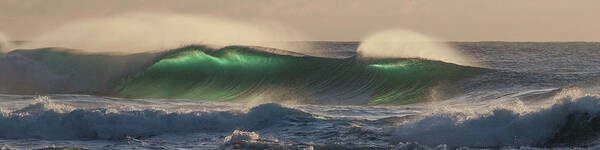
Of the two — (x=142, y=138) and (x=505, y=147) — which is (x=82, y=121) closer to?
(x=142, y=138)

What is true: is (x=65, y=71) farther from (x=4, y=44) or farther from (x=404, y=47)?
(x=404, y=47)

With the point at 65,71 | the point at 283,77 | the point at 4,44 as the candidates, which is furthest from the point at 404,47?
the point at 4,44

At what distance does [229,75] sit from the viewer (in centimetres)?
1959

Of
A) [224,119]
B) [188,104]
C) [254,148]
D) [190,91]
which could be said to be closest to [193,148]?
[254,148]

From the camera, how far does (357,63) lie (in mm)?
19375

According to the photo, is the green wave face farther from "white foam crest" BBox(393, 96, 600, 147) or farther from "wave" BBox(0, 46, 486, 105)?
"white foam crest" BBox(393, 96, 600, 147)

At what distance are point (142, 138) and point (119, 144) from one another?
0.48 meters

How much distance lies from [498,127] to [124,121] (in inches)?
197

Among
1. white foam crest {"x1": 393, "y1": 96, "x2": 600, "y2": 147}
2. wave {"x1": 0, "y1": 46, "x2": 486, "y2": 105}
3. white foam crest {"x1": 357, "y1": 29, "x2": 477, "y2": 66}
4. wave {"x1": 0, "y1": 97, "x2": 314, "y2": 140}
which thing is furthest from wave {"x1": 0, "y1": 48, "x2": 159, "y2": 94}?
white foam crest {"x1": 393, "y1": 96, "x2": 600, "y2": 147}

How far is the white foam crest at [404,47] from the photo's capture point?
19.9 meters

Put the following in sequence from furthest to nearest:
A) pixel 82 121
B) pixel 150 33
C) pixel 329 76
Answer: pixel 150 33, pixel 329 76, pixel 82 121

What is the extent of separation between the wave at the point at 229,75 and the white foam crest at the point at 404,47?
2.00 ft

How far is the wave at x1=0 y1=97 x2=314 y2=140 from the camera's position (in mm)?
10047

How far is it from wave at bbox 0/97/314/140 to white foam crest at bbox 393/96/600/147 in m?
1.95
